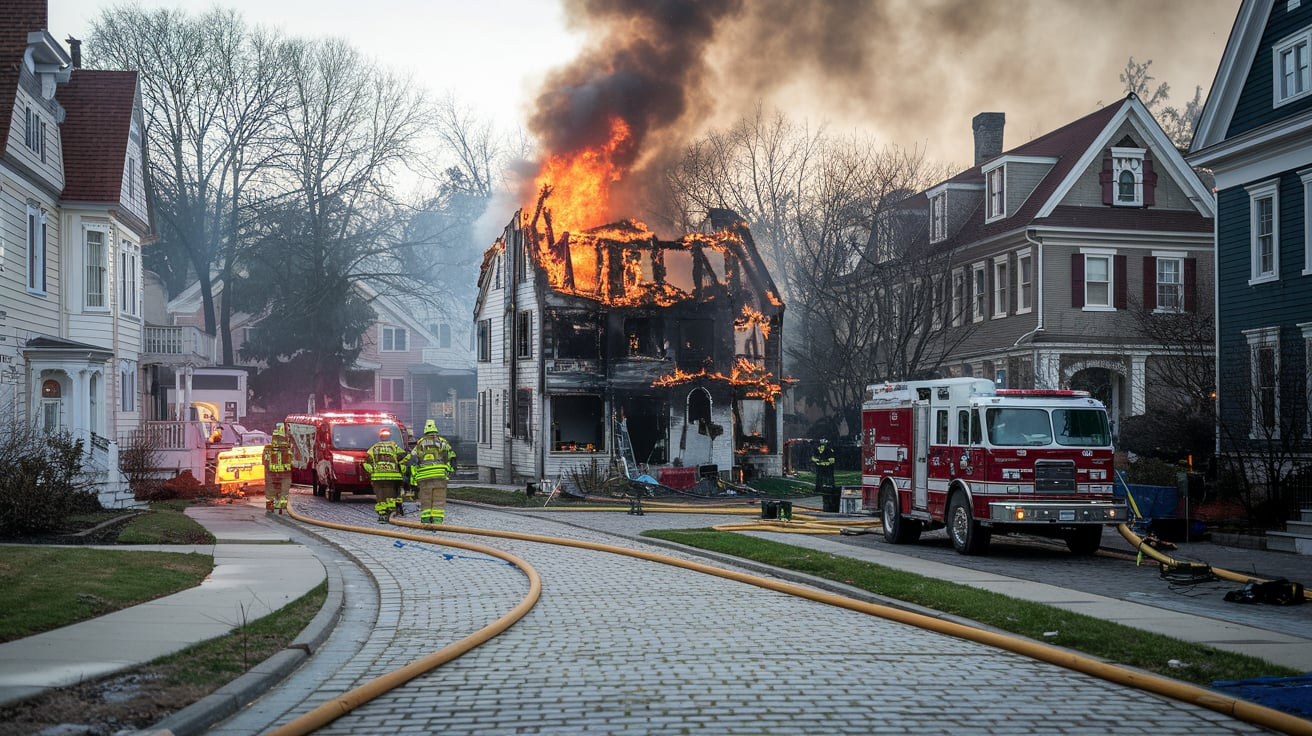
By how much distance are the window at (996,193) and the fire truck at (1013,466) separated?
856 inches

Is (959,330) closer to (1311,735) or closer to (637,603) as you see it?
(637,603)

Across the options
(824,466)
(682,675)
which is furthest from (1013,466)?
(824,466)

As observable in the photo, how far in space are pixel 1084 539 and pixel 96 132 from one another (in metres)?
25.2

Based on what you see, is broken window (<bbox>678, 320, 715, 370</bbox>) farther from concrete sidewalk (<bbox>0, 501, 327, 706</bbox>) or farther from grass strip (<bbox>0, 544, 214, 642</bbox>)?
grass strip (<bbox>0, 544, 214, 642</bbox>)

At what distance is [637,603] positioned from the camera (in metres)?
12.5

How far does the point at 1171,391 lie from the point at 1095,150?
791 cm

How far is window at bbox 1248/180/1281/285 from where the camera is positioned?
81.6 feet

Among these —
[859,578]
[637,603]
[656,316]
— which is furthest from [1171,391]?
[637,603]

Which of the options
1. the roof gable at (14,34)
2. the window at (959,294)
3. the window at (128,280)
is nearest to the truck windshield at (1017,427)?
the roof gable at (14,34)

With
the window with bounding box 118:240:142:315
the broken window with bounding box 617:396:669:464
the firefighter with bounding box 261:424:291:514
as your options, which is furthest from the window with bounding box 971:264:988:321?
the window with bounding box 118:240:142:315

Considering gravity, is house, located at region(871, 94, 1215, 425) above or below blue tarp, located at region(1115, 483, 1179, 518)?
above

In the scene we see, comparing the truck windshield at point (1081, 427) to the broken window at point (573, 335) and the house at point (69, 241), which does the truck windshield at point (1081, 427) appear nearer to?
the house at point (69, 241)

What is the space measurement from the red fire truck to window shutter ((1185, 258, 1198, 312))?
23.2m

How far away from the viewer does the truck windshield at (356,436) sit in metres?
30.4
